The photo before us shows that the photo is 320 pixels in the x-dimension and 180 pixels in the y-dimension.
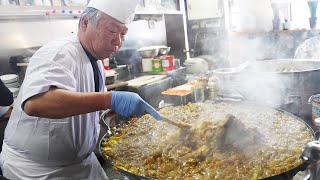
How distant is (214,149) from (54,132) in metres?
1.06

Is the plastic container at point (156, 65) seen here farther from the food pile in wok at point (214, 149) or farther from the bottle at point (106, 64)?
the food pile in wok at point (214, 149)

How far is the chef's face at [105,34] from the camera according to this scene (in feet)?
5.84

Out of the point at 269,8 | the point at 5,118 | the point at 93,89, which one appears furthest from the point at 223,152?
the point at 269,8

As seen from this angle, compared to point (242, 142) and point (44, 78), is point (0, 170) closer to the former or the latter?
point (44, 78)

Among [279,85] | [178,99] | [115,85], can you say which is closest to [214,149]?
[279,85]

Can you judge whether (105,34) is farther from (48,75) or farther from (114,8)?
(48,75)

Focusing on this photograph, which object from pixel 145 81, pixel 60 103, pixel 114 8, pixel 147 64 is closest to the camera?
pixel 60 103

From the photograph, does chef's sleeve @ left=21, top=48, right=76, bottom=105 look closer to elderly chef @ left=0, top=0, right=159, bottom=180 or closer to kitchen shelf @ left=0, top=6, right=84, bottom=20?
elderly chef @ left=0, top=0, right=159, bottom=180

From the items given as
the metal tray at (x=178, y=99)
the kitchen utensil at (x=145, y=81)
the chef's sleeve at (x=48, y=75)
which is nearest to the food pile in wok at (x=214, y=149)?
the chef's sleeve at (x=48, y=75)

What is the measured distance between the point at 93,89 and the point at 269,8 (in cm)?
505

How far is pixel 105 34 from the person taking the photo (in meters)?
1.79

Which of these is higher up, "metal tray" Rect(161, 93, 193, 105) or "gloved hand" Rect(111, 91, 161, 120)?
"gloved hand" Rect(111, 91, 161, 120)

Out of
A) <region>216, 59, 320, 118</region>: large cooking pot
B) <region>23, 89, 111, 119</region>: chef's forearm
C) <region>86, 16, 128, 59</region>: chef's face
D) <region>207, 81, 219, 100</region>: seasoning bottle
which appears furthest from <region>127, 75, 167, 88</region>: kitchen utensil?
<region>23, 89, 111, 119</region>: chef's forearm

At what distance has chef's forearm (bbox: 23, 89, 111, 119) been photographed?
1475mm
